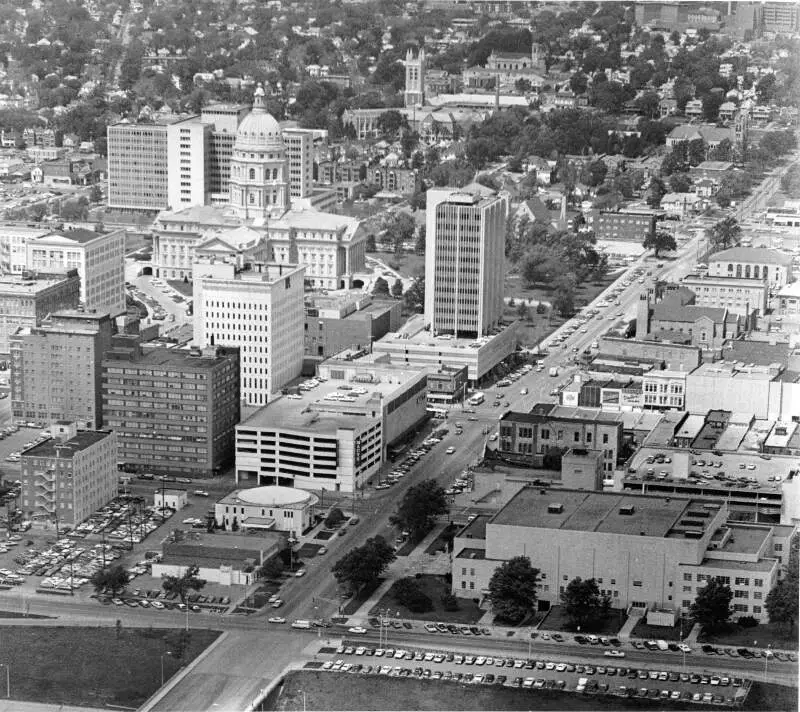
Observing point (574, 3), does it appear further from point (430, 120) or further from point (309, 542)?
point (309, 542)

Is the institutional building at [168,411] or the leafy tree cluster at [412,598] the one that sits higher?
the institutional building at [168,411]

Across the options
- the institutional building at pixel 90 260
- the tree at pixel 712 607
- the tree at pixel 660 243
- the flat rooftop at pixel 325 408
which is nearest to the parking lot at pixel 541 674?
the tree at pixel 712 607

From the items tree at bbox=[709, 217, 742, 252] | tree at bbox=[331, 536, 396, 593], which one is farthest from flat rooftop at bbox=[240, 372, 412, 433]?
tree at bbox=[709, 217, 742, 252]

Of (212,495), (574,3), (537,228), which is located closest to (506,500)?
(212,495)

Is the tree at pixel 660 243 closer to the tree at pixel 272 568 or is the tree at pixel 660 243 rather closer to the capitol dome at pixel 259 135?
the capitol dome at pixel 259 135

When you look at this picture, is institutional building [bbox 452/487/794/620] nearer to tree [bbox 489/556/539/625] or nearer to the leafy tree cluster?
tree [bbox 489/556/539/625]

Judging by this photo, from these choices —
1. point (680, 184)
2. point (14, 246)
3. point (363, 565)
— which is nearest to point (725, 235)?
point (680, 184)

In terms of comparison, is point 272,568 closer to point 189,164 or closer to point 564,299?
point 564,299
